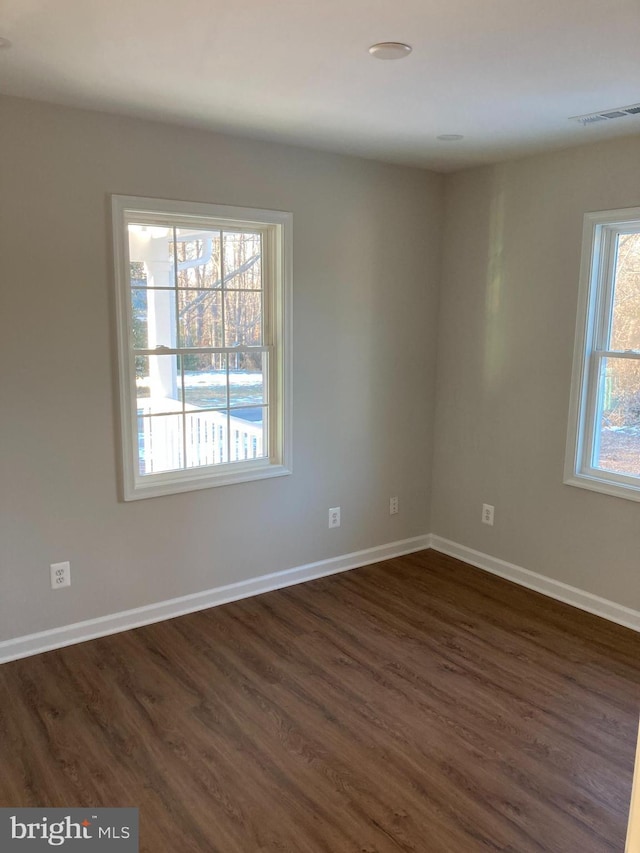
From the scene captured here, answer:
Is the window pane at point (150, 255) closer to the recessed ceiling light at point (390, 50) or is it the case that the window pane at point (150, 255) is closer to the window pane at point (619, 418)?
the recessed ceiling light at point (390, 50)

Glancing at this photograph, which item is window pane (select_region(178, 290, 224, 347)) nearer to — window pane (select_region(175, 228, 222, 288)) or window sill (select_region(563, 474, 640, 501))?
window pane (select_region(175, 228, 222, 288))

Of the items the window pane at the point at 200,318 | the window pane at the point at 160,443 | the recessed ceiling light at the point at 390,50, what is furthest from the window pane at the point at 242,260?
the recessed ceiling light at the point at 390,50

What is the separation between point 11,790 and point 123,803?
0.40 m

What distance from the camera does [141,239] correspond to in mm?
3322

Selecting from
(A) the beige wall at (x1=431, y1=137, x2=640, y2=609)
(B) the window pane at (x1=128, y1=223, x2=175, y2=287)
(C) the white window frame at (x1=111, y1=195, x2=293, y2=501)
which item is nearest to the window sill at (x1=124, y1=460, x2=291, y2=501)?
Answer: (C) the white window frame at (x1=111, y1=195, x2=293, y2=501)

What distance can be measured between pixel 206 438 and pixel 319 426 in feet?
2.36

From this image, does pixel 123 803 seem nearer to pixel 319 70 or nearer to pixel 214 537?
pixel 214 537

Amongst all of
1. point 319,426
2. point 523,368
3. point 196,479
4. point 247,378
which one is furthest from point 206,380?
point 523,368

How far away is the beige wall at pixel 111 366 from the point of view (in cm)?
298

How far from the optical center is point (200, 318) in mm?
3561

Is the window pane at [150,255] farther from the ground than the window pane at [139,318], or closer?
farther from the ground

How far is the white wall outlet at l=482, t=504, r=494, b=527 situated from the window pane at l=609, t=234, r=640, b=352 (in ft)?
4.19

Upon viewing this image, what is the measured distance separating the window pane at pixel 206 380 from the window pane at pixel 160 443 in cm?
15

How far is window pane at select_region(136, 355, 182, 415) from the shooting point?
3418mm
